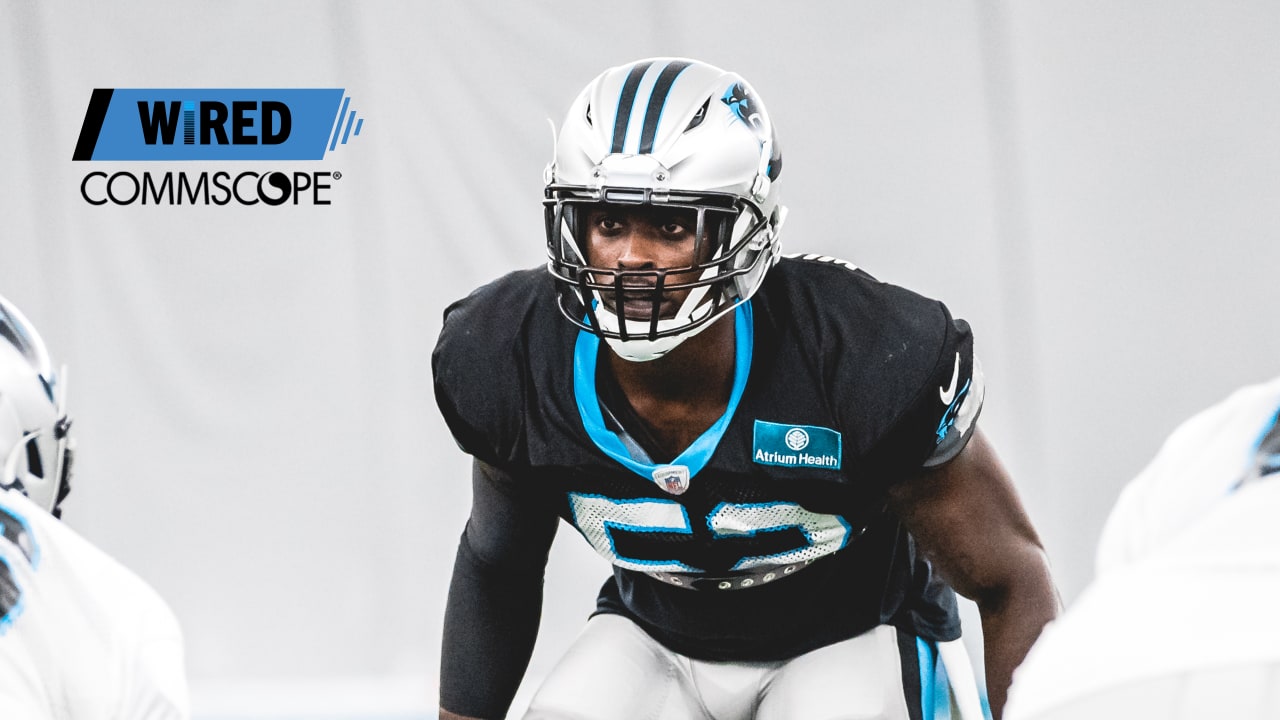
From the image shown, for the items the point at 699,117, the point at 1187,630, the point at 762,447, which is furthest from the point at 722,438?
the point at 1187,630

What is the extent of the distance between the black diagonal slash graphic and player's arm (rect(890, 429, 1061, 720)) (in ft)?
8.17

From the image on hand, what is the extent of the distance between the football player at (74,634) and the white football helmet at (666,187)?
2.62 ft

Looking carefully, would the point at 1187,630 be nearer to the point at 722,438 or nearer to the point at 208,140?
the point at 722,438

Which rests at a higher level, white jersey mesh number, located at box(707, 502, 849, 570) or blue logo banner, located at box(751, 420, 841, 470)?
blue logo banner, located at box(751, 420, 841, 470)

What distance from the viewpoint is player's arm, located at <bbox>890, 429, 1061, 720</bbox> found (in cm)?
180

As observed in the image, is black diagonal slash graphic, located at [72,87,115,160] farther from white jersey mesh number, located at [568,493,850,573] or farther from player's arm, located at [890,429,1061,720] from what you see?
player's arm, located at [890,429,1061,720]

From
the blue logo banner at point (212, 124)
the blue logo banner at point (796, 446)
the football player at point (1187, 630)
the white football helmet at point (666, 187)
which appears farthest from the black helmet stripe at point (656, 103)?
the blue logo banner at point (212, 124)

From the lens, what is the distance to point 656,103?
1858mm

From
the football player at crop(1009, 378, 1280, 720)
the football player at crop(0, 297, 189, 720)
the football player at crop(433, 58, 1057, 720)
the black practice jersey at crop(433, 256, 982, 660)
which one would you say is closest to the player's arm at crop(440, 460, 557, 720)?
the football player at crop(433, 58, 1057, 720)

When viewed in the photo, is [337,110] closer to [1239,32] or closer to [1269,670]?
[1239,32]

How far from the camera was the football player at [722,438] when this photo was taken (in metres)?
1.79

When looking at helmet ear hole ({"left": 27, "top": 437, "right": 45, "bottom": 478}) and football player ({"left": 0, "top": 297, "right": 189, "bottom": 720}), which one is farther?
helmet ear hole ({"left": 27, "top": 437, "right": 45, "bottom": 478})

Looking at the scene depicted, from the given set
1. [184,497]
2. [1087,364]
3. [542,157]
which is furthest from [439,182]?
[1087,364]

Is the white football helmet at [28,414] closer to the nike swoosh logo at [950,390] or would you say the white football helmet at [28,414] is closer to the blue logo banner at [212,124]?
the nike swoosh logo at [950,390]
